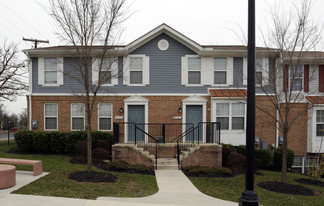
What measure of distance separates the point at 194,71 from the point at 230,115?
10.6 ft

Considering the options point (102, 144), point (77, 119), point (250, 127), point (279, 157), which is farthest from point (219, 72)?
point (250, 127)

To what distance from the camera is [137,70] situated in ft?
44.4

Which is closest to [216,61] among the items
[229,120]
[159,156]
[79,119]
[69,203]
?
[229,120]

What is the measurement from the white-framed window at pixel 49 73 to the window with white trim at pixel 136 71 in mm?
3981

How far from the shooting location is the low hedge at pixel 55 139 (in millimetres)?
12172

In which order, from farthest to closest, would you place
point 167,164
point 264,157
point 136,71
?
point 136,71
point 264,157
point 167,164

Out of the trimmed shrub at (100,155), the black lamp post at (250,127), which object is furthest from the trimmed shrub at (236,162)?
the black lamp post at (250,127)

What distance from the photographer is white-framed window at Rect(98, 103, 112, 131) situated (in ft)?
44.3

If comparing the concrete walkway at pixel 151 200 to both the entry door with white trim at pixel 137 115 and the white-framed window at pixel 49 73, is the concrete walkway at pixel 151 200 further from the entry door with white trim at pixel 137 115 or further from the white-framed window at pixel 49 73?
the white-framed window at pixel 49 73

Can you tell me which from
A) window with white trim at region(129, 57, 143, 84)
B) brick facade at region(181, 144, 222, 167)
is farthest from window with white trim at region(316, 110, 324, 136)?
window with white trim at region(129, 57, 143, 84)

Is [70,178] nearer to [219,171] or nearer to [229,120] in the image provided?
[219,171]

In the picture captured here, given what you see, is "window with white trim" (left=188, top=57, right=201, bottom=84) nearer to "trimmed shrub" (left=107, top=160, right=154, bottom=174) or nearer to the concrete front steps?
the concrete front steps

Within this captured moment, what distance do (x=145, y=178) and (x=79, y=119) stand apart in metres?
7.01

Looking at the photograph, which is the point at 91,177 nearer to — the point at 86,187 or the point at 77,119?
the point at 86,187
